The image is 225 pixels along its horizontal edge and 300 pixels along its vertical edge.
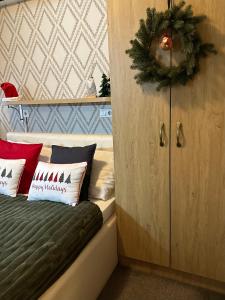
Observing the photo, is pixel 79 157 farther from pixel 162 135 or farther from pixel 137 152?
pixel 162 135

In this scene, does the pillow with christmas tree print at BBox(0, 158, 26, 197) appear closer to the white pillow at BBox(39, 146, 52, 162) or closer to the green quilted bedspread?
the green quilted bedspread

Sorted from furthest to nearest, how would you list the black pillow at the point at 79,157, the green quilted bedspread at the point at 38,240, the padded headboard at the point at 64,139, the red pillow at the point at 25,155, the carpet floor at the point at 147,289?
the padded headboard at the point at 64,139, the red pillow at the point at 25,155, the black pillow at the point at 79,157, the carpet floor at the point at 147,289, the green quilted bedspread at the point at 38,240

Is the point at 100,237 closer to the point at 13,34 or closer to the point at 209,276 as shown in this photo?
the point at 209,276

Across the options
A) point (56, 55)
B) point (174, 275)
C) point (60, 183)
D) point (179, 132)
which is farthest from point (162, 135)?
point (56, 55)

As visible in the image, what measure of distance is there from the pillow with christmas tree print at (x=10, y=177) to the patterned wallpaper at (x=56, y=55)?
736 mm

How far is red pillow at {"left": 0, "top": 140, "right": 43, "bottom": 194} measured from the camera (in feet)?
7.21

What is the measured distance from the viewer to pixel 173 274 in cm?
197

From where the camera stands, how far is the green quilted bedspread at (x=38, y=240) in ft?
3.98

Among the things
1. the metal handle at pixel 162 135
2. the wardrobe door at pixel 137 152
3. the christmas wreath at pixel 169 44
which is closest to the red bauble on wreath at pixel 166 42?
the christmas wreath at pixel 169 44

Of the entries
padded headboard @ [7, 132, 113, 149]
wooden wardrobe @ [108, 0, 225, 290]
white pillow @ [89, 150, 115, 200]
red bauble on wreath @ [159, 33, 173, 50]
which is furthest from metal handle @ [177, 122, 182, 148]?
padded headboard @ [7, 132, 113, 149]

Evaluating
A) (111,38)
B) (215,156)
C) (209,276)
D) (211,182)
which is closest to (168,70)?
(111,38)

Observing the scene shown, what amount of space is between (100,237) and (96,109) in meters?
→ 1.22

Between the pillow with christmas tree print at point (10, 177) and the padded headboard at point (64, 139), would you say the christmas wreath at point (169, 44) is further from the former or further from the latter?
the pillow with christmas tree print at point (10, 177)

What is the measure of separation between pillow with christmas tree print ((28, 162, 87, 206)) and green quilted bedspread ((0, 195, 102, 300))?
57 mm
